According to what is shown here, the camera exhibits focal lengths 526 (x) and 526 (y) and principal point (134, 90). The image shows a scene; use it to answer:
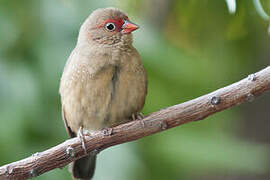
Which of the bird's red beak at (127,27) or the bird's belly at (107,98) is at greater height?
the bird's red beak at (127,27)

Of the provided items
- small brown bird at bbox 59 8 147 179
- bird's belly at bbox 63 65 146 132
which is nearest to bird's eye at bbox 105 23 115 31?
→ small brown bird at bbox 59 8 147 179

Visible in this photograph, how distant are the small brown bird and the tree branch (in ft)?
0.97

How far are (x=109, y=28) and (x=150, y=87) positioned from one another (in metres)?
1.53

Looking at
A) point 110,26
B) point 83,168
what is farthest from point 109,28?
point 83,168

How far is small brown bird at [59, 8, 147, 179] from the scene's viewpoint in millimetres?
4203

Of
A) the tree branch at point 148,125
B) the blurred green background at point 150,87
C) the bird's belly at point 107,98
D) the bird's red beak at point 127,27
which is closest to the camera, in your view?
the tree branch at point 148,125

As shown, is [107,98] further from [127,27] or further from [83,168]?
[83,168]

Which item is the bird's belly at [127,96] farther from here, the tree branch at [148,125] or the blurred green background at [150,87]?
the blurred green background at [150,87]

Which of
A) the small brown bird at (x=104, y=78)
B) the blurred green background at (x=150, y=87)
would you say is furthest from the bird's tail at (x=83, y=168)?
the blurred green background at (x=150, y=87)

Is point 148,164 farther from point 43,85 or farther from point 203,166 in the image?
point 43,85

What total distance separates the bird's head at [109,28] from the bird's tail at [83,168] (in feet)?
3.76

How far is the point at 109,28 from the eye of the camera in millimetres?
4562

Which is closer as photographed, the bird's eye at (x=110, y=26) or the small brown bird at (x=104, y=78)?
the small brown bird at (x=104, y=78)

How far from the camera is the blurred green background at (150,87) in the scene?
559 cm
